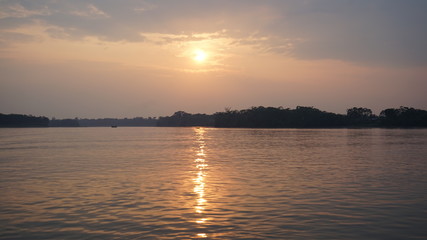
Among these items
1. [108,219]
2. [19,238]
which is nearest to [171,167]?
[108,219]

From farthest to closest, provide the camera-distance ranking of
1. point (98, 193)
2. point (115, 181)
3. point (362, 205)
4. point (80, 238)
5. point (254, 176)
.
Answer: point (254, 176), point (115, 181), point (98, 193), point (362, 205), point (80, 238)

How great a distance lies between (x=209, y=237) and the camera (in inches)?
584

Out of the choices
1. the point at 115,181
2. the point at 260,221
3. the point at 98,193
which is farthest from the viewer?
the point at 115,181

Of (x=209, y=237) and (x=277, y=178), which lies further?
(x=277, y=178)

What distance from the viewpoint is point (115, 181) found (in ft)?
94.2

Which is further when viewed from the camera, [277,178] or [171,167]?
[171,167]

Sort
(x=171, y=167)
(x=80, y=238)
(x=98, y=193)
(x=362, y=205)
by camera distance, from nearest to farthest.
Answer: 1. (x=80, y=238)
2. (x=362, y=205)
3. (x=98, y=193)
4. (x=171, y=167)

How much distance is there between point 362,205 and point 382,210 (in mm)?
1221

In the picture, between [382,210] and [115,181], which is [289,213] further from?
[115,181]

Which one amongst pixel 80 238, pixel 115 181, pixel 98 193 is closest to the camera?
pixel 80 238

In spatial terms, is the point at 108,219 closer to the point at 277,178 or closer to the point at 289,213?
the point at 289,213

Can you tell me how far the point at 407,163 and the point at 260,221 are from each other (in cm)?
2898

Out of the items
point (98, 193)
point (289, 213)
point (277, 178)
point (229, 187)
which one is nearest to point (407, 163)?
point (277, 178)

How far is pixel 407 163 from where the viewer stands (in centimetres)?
4034
